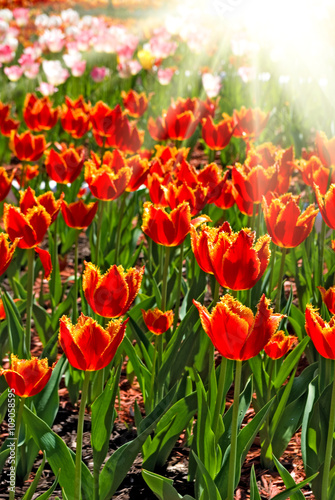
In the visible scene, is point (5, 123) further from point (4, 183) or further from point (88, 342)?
point (88, 342)

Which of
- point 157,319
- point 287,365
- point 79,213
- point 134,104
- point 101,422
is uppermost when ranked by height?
point 134,104

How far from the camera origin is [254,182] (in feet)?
6.10

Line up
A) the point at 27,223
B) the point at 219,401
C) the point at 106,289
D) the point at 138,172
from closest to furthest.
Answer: the point at 106,289, the point at 219,401, the point at 27,223, the point at 138,172

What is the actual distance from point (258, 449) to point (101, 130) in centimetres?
142

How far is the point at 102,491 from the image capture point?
4.45ft

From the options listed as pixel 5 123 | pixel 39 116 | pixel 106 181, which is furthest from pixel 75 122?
pixel 106 181

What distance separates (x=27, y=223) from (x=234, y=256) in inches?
21.1

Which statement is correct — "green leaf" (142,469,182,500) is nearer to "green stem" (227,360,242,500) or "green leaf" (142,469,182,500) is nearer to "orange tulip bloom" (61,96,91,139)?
"green stem" (227,360,242,500)

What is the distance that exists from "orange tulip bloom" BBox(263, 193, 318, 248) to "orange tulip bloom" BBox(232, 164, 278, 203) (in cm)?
26

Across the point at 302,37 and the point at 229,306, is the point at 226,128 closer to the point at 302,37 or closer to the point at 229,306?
the point at 229,306

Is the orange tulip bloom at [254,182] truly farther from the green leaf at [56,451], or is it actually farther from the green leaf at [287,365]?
the green leaf at [56,451]

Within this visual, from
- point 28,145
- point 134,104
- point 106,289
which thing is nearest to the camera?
point 106,289

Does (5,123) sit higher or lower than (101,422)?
higher

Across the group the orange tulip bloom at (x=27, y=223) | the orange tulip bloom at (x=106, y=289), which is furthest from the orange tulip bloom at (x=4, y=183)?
the orange tulip bloom at (x=106, y=289)
